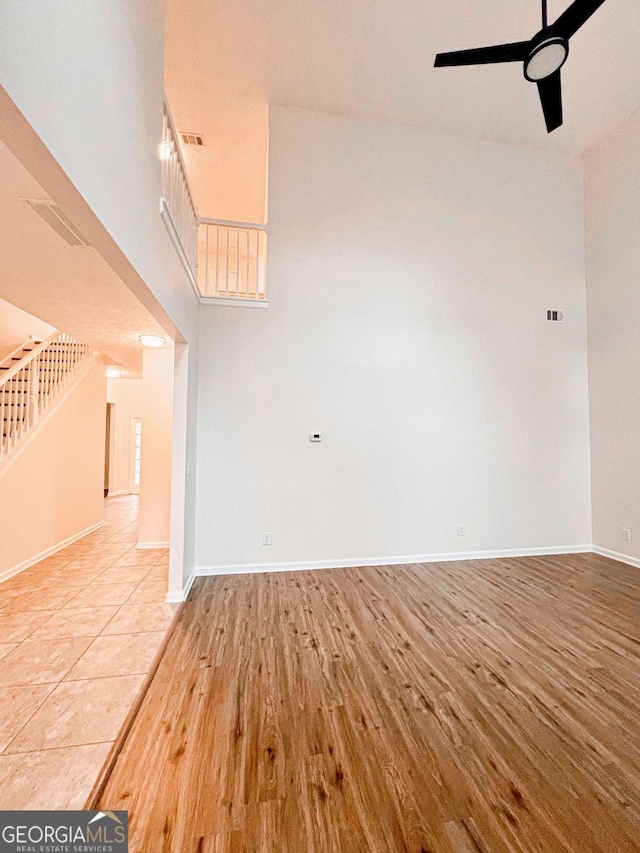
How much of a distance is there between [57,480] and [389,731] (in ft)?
15.1

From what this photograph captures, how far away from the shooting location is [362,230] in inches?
166

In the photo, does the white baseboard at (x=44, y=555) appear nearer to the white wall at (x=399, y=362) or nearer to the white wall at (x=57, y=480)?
the white wall at (x=57, y=480)

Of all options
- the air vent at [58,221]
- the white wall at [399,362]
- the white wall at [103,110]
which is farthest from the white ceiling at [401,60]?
the air vent at [58,221]

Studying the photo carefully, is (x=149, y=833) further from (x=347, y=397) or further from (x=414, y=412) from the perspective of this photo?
(x=414, y=412)

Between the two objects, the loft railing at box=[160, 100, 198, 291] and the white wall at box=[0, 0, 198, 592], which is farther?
the loft railing at box=[160, 100, 198, 291]

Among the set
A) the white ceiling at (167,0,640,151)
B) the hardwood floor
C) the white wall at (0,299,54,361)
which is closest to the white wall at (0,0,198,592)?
the white ceiling at (167,0,640,151)

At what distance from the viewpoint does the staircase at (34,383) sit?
3.92 meters

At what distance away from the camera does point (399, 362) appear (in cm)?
423

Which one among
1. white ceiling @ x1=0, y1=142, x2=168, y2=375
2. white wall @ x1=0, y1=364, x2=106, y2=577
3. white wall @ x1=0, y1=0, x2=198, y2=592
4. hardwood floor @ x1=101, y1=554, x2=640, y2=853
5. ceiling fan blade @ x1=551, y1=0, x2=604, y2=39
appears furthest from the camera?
white wall @ x1=0, y1=364, x2=106, y2=577

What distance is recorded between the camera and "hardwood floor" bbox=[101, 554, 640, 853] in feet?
4.22

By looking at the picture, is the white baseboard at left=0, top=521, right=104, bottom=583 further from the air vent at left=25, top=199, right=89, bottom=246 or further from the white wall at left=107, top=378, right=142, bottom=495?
the white wall at left=107, top=378, right=142, bottom=495

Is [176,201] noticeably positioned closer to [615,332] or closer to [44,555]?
[44,555]

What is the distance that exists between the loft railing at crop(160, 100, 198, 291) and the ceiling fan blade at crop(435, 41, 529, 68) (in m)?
1.85

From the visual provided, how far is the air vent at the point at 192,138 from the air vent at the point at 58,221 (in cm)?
392
